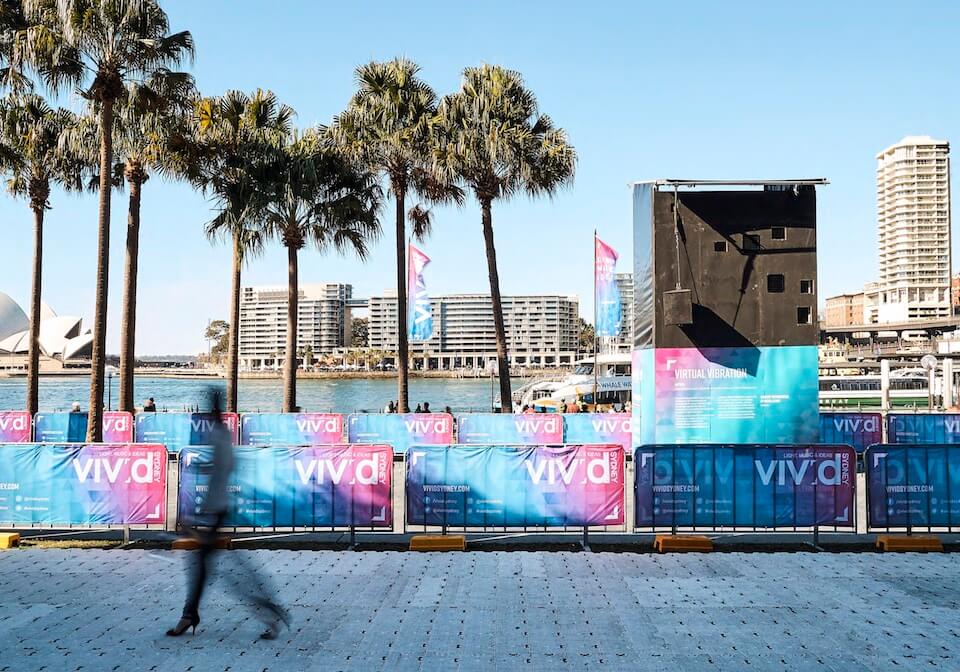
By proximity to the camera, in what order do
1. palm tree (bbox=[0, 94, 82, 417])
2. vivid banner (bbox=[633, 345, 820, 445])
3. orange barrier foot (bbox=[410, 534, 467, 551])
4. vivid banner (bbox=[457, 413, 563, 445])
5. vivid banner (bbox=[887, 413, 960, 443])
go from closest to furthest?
orange barrier foot (bbox=[410, 534, 467, 551])
vivid banner (bbox=[633, 345, 820, 445])
vivid banner (bbox=[457, 413, 563, 445])
vivid banner (bbox=[887, 413, 960, 443])
palm tree (bbox=[0, 94, 82, 417])

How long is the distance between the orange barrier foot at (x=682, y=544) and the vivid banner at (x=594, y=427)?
427 inches

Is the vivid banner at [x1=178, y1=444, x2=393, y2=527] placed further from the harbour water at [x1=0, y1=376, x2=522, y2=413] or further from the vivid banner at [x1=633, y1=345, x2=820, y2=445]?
the harbour water at [x1=0, y1=376, x2=522, y2=413]

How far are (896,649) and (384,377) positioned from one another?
7576 inches

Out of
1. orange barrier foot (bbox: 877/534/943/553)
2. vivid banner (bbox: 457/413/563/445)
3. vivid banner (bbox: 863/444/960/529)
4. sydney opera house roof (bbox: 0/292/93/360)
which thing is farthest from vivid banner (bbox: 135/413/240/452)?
sydney opera house roof (bbox: 0/292/93/360)

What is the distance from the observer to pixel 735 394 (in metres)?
18.4

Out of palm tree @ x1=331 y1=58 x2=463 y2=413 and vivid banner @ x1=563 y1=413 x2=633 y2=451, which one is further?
palm tree @ x1=331 y1=58 x2=463 y2=413

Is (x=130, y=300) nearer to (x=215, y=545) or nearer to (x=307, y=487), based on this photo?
(x=307, y=487)

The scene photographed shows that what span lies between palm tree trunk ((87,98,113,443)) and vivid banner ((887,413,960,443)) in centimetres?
2238

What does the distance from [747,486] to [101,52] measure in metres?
18.0

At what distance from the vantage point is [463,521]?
12.9 metres

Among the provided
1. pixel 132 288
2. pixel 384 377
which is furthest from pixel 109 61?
pixel 384 377

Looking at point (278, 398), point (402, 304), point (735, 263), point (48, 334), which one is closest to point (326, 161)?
point (402, 304)

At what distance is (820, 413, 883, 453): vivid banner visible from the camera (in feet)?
78.5

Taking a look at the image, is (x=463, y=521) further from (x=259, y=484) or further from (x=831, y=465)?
(x=831, y=465)
